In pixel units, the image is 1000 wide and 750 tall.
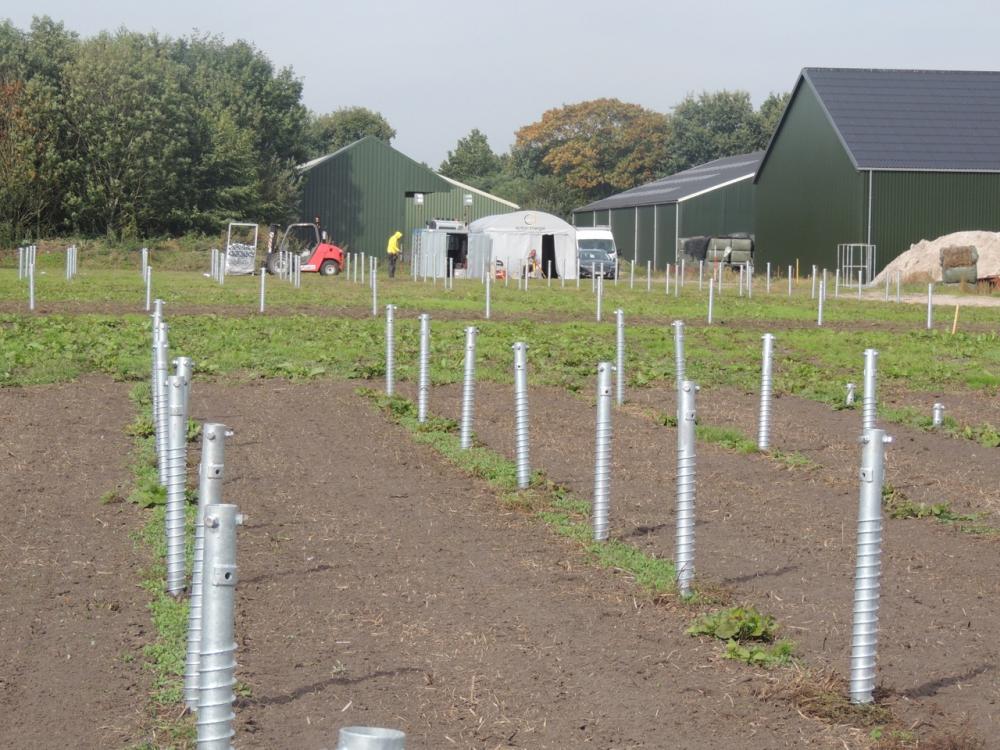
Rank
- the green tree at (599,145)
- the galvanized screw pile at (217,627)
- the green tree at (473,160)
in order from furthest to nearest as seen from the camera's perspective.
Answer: the green tree at (473,160) → the green tree at (599,145) → the galvanized screw pile at (217,627)

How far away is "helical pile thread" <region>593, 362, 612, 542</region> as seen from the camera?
29.1ft

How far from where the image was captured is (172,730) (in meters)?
5.41

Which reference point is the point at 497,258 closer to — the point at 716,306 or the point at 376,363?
the point at 716,306

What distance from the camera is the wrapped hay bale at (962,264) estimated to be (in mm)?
44719

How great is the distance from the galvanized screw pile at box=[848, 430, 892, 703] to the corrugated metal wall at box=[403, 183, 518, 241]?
76.4m

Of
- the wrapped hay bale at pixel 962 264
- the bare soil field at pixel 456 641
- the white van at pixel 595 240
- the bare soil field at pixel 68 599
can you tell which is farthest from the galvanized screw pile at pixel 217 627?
the white van at pixel 595 240

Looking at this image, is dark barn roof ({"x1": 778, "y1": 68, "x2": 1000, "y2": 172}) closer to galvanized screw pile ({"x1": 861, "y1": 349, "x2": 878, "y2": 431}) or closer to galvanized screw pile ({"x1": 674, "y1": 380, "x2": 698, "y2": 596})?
galvanized screw pile ({"x1": 861, "y1": 349, "x2": 878, "y2": 431})

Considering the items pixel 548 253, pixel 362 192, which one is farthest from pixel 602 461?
pixel 362 192

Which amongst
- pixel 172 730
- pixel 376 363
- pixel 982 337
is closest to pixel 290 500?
pixel 172 730

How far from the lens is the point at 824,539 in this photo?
9.05m

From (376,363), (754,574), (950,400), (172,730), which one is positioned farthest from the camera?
(376,363)

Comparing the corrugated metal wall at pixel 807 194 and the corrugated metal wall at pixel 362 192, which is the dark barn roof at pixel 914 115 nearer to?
the corrugated metal wall at pixel 807 194

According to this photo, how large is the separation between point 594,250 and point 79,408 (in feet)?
142

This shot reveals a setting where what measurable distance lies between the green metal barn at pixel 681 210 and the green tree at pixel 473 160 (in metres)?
45.1
